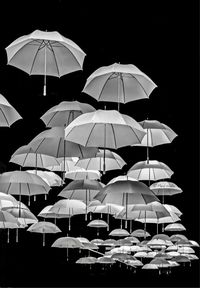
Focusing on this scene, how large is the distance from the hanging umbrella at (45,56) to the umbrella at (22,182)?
221cm

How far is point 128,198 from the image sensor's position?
8.73m

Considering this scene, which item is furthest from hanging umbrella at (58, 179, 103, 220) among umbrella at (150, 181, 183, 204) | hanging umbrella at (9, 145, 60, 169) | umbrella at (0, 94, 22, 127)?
umbrella at (0, 94, 22, 127)

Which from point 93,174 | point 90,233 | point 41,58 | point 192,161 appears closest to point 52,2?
point 41,58

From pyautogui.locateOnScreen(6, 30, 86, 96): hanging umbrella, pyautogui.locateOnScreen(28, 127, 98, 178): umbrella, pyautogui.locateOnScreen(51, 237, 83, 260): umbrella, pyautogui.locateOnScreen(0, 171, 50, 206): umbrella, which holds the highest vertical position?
pyautogui.locateOnScreen(6, 30, 86, 96): hanging umbrella

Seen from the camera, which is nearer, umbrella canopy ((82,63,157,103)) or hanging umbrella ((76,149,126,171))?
umbrella canopy ((82,63,157,103))

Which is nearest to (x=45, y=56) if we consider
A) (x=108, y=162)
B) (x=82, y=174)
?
(x=108, y=162)

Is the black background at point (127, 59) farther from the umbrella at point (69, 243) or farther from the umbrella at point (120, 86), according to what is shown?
the umbrella at point (69, 243)

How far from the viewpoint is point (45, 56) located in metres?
7.55

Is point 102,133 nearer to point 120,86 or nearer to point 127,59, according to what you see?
point 120,86

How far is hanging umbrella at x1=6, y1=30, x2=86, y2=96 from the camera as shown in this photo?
7391mm

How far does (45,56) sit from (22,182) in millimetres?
2526

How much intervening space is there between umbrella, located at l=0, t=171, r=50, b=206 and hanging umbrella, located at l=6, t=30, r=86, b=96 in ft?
7.24

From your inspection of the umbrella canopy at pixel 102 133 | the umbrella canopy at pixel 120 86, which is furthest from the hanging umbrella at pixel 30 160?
the umbrella canopy at pixel 102 133

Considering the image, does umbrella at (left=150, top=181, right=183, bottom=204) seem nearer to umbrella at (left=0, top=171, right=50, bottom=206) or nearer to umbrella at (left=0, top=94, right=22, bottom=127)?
umbrella at (left=0, top=171, right=50, bottom=206)
